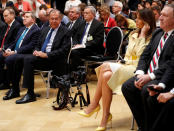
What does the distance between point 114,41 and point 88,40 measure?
647 millimetres

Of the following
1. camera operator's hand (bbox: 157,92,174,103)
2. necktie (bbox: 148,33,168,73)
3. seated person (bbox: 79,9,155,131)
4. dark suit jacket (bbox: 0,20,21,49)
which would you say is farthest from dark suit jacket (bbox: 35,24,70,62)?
camera operator's hand (bbox: 157,92,174,103)

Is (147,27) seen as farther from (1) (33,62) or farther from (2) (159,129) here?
(1) (33,62)

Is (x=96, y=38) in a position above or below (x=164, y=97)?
above

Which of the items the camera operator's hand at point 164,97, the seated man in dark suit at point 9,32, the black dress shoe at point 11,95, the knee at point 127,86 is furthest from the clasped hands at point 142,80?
the seated man in dark suit at point 9,32

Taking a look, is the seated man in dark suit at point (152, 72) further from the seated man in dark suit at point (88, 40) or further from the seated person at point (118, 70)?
the seated man in dark suit at point (88, 40)

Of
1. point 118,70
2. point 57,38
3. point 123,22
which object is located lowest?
point 118,70

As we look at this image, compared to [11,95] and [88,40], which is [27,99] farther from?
[88,40]

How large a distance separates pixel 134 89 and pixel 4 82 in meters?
3.24

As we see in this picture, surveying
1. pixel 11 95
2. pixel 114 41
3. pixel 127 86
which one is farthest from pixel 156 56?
pixel 11 95

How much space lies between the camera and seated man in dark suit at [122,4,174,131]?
3049 mm

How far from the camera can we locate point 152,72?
10.5 feet

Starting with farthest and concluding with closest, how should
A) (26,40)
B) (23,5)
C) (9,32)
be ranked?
(23,5), (9,32), (26,40)

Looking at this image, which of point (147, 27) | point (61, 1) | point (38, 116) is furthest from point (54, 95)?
point (61, 1)

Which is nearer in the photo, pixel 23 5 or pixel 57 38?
pixel 57 38
